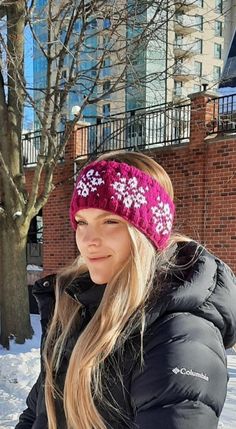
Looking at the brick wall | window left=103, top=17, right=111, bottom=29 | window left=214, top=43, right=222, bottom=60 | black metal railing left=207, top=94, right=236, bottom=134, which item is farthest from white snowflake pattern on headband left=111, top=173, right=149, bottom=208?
window left=214, top=43, right=222, bottom=60

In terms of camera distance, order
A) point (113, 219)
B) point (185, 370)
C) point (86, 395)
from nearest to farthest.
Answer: point (185, 370)
point (86, 395)
point (113, 219)

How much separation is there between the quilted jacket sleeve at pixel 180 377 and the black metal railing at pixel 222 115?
789cm

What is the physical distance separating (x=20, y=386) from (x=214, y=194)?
16.0 feet

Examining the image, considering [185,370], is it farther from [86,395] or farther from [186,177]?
[186,177]

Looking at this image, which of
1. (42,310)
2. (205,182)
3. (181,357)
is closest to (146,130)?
(205,182)

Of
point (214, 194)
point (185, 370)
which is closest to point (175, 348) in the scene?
point (185, 370)

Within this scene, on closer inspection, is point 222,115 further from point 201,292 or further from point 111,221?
point 201,292

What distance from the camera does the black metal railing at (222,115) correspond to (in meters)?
8.80

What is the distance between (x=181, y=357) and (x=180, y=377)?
0.04 meters

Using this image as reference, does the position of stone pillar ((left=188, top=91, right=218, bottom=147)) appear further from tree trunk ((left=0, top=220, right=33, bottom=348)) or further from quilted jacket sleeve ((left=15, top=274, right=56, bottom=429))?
quilted jacket sleeve ((left=15, top=274, right=56, bottom=429))

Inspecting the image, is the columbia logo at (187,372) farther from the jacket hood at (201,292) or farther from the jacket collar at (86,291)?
the jacket collar at (86,291)

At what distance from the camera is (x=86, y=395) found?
123 centimetres

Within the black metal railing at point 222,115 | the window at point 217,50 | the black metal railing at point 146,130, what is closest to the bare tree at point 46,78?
the black metal railing at point 222,115

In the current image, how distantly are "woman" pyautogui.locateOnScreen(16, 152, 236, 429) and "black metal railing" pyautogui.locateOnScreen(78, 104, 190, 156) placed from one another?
7697mm
